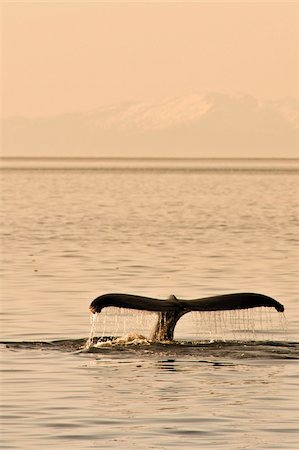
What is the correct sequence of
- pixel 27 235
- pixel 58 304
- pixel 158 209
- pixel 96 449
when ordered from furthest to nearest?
pixel 158 209 < pixel 27 235 < pixel 58 304 < pixel 96 449

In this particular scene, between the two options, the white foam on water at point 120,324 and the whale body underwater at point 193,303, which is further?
the white foam on water at point 120,324

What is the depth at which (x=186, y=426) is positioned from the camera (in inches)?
664

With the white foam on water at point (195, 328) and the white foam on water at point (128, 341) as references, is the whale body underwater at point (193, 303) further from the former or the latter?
the white foam on water at point (195, 328)

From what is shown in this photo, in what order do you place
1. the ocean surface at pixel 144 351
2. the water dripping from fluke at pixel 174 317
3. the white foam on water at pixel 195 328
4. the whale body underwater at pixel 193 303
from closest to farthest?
the ocean surface at pixel 144 351 → the whale body underwater at pixel 193 303 → the water dripping from fluke at pixel 174 317 → the white foam on water at pixel 195 328

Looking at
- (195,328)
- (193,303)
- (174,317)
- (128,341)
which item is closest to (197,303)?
(193,303)

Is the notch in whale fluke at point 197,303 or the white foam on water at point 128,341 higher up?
the notch in whale fluke at point 197,303

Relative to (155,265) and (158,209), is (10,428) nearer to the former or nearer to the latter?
(155,265)

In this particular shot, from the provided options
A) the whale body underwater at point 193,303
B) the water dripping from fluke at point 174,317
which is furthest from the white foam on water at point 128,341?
the whale body underwater at point 193,303

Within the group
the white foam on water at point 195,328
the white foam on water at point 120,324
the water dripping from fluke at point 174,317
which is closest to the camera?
the water dripping from fluke at point 174,317

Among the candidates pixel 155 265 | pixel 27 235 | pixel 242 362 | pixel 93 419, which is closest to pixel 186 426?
pixel 93 419

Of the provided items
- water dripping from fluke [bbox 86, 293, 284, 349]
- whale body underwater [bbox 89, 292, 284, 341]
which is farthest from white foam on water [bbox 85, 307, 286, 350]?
whale body underwater [bbox 89, 292, 284, 341]

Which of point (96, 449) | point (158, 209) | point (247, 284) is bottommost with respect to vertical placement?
point (96, 449)

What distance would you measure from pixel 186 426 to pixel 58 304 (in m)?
12.8

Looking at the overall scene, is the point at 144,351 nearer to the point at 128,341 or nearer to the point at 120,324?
the point at 128,341
